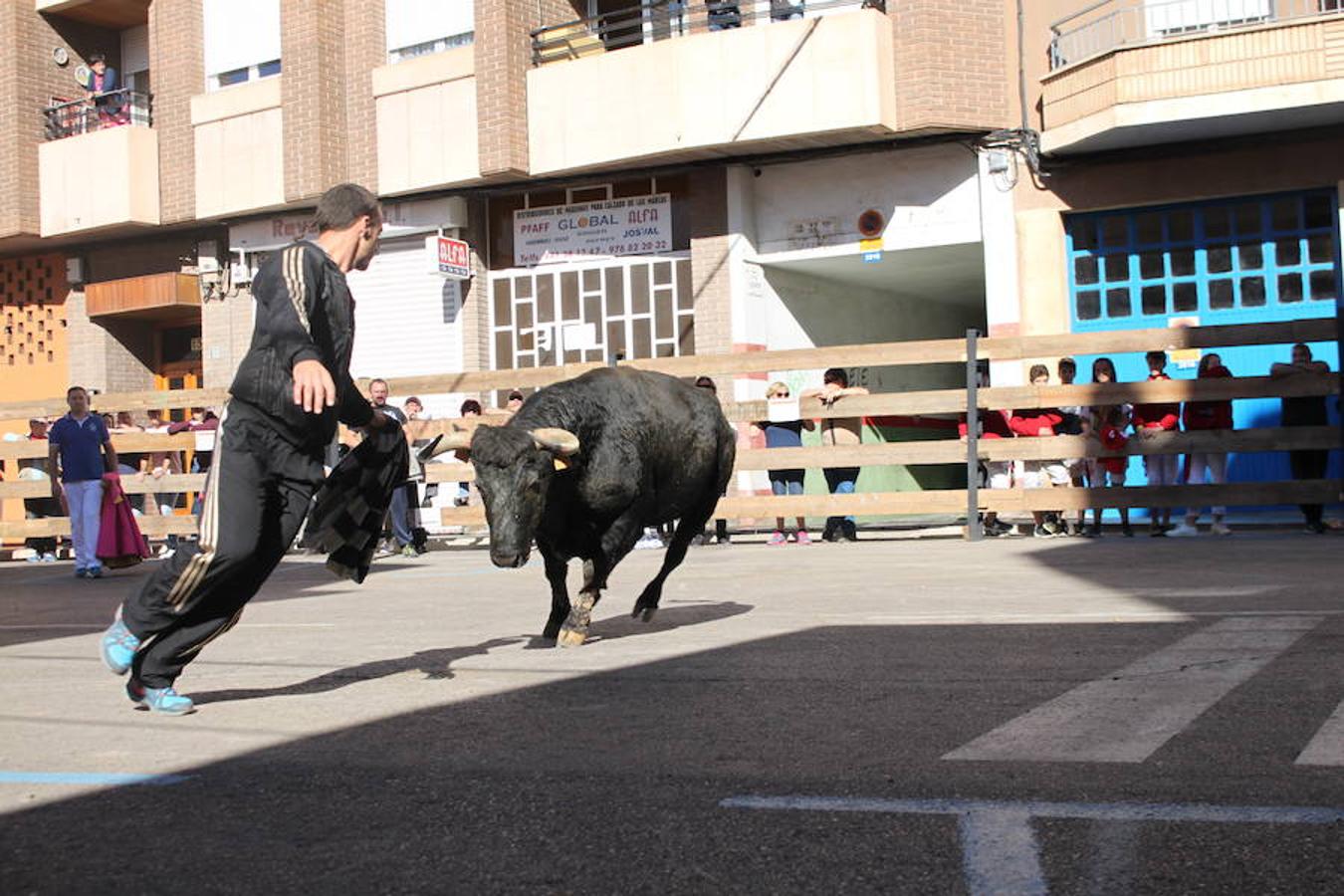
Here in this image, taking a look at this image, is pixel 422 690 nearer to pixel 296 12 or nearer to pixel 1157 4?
pixel 1157 4

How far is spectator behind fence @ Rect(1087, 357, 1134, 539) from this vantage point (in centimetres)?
1545

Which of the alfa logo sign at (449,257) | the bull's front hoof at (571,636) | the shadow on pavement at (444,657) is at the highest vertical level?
the alfa logo sign at (449,257)

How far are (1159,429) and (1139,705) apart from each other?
10615 mm

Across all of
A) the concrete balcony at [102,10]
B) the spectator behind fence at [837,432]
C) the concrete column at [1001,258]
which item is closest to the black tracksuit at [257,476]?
A: the spectator behind fence at [837,432]

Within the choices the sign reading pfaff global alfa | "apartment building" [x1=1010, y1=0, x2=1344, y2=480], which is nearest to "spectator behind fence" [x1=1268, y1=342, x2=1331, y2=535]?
"apartment building" [x1=1010, y1=0, x2=1344, y2=480]

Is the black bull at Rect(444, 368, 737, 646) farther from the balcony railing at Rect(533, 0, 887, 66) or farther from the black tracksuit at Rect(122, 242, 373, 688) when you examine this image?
the balcony railing at Rect(533, 0, 887, 66)

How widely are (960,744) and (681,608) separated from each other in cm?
479

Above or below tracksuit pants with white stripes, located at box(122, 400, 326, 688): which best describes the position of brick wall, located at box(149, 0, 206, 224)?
above

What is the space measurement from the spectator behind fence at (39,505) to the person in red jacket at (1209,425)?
12.6m

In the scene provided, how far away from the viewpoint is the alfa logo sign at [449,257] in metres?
24.0

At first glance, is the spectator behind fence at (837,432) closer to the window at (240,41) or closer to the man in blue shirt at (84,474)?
the man in blue shirt at (84,474)

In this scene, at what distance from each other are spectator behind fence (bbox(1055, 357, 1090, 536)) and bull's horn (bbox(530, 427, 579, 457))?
31.2 feet

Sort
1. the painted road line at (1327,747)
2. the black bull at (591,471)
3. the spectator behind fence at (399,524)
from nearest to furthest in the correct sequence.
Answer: the painted road line at (1327,747)
the black bull at (591,471)
the spectator behind fence at (399,524)

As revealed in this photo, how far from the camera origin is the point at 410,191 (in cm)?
2466
